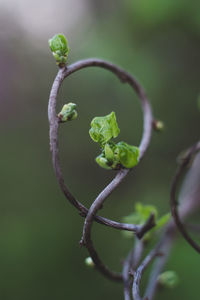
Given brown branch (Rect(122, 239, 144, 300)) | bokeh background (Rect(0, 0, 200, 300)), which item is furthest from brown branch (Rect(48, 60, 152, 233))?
bokeh background (Rect(0, 0, 200, 300))

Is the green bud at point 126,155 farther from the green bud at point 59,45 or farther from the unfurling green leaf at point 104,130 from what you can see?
the green bud at point 59,45

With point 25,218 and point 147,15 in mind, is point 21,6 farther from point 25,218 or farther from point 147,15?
point 25,218

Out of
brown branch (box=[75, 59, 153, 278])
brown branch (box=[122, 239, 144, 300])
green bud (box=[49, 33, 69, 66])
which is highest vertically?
green bud (box=[49, 33, 69, 66])

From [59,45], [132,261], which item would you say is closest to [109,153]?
[59,45]

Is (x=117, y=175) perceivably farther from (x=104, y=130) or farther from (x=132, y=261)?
(x=132, y=261)

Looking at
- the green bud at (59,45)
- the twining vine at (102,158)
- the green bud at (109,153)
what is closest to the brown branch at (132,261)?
the twining vine at (102,158)

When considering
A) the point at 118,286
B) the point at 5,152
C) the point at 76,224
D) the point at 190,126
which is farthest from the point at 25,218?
the point at 190,126

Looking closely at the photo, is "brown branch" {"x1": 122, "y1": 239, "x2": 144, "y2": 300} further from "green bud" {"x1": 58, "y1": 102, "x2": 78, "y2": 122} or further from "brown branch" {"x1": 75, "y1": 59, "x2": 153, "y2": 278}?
"green bud" {"x1": 58, "y1": 102, "x2": 78, "y2": 122}
